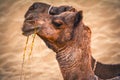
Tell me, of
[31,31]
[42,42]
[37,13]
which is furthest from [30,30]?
[42,42]

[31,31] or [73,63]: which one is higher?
[31,31]

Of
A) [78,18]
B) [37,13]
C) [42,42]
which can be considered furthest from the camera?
[42,42]

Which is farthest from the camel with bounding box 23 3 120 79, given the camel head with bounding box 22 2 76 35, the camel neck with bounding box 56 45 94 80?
the camel neck with bounding box 56 45 94 80

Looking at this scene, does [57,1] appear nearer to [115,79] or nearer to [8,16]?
[8,16]

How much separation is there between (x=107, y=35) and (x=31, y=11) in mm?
776

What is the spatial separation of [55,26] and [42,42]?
0.58 meters

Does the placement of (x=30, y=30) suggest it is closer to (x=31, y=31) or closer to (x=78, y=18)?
(x=31, y=31)

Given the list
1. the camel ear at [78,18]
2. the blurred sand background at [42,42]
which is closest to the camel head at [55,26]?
the camel ear at [78,18]

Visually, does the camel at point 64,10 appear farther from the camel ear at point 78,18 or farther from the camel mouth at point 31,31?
the camel ear at point 78,18

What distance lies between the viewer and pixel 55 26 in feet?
6.68

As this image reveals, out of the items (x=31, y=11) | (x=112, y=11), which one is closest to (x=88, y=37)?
(x=31, y=11)

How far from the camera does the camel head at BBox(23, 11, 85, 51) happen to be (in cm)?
199

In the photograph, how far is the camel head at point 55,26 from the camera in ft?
6.54

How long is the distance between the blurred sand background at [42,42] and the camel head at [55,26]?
17.6 inches
